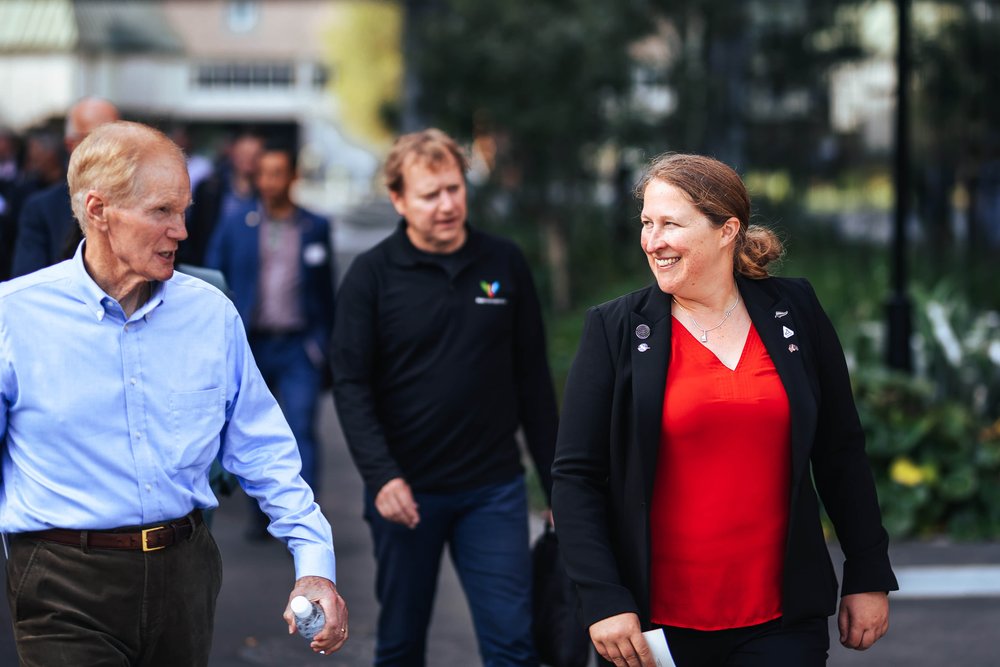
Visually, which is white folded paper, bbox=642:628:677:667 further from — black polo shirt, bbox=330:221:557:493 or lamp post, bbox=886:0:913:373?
lamp post, bbox=886:0:913:373

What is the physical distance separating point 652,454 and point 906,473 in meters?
4.78

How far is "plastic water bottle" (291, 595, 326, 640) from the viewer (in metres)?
3.06

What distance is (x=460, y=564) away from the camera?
4.60 metres

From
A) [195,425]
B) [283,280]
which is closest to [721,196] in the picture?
[195,425]

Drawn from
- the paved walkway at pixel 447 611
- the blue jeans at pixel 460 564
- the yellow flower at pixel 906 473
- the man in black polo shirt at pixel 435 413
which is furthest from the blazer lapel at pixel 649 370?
the yellow flower at pixel 906 473

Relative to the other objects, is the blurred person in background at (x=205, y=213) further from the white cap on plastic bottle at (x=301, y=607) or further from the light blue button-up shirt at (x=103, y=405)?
the white cap on plastic bottle at (x=301, y=607)

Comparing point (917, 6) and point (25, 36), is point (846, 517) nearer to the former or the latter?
point (917, 6)

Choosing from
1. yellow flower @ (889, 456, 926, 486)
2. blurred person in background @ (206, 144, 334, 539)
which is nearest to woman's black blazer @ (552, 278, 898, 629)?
blurred person in background @ (206, 144, 334, 539)

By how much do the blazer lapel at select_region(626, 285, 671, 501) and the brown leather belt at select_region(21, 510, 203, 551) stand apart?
0.99m

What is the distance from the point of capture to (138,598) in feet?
10.1

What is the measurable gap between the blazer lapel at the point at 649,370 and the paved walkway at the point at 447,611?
273 cm

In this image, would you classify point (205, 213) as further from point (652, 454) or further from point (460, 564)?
point (652, 454)

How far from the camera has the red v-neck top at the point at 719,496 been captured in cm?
321

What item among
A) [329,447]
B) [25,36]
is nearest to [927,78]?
[329,447]
